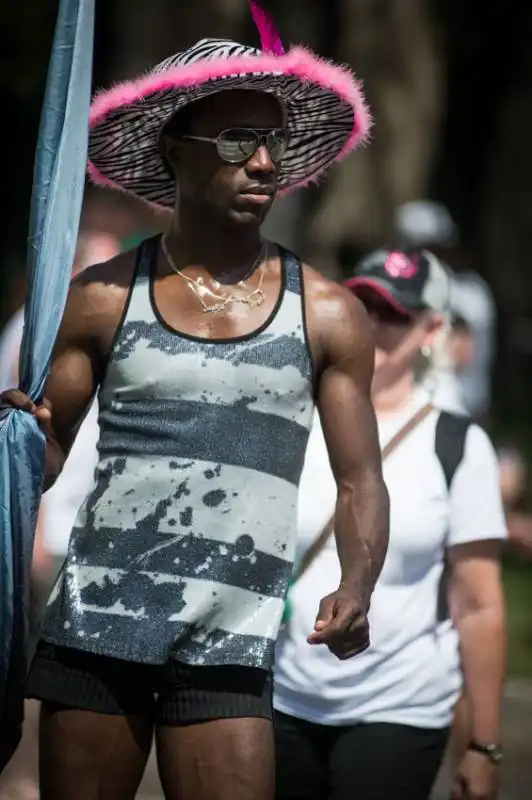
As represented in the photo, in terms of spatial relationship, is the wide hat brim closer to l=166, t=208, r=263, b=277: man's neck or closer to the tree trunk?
l=166, t=208, r=263, b=277: man's neck

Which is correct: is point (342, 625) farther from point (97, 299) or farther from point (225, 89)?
point (225, 89)

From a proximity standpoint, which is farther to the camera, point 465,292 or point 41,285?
point 465,292

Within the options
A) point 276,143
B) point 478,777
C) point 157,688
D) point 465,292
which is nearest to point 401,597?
point 478,777

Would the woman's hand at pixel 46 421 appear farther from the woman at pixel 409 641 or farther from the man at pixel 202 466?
the woman at pixel 409 641

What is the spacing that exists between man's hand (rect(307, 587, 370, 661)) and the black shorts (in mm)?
201

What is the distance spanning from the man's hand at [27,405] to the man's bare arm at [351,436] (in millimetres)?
598

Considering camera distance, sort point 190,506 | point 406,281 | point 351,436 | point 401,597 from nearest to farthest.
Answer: point 190,506 < point 351,436 < point 401,597 < point 406,281

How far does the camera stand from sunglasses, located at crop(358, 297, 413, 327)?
5.31m

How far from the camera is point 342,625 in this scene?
4.01 m

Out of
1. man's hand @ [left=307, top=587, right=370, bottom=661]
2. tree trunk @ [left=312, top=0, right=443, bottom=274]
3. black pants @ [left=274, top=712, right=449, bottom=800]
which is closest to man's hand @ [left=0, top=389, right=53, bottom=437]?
man's hand @ [left=307, top=587, right=370, bottom=661]

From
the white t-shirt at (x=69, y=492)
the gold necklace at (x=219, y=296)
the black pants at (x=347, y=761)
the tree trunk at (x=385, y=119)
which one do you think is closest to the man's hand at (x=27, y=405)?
the gold necklace at (x=219, y=296)

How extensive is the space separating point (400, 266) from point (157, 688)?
1.65 meters

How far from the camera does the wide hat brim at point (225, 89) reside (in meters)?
4.14

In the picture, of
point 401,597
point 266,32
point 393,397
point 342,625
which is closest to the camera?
point 342,625
